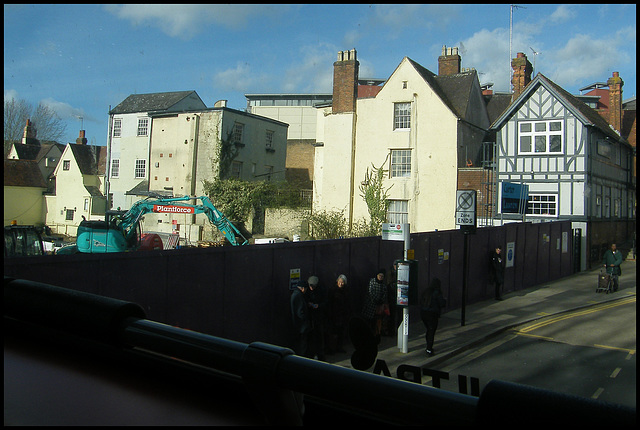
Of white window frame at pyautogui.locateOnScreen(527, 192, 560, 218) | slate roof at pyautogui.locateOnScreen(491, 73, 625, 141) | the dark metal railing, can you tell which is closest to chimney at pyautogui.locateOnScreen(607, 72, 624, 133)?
slate roof at pyautogui.locateOnScreen(491, 73, 625, 141)

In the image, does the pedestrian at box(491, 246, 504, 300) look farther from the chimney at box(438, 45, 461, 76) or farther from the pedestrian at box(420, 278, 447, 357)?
the chimney at box(438, 45, 461, 76)

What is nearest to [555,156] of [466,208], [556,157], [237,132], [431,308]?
[556,157]

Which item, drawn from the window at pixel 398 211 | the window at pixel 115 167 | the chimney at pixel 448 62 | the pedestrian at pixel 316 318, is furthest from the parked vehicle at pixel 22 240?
the chimney at pixel 448 62

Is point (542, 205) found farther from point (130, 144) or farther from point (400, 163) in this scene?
point (130, 144)

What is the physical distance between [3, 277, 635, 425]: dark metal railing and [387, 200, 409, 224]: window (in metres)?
27.2

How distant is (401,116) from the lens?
28.8m

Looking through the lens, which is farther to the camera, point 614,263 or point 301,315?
point 614,263

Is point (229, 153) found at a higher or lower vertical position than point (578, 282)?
higher

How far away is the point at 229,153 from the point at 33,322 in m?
34.0

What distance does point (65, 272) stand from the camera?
7078 millimetres

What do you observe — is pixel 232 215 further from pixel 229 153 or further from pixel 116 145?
pixel 116 145

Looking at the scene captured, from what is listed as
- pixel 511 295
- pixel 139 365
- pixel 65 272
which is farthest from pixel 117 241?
pixel 139 365

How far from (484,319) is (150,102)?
29.7m

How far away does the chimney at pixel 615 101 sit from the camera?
2570cm
